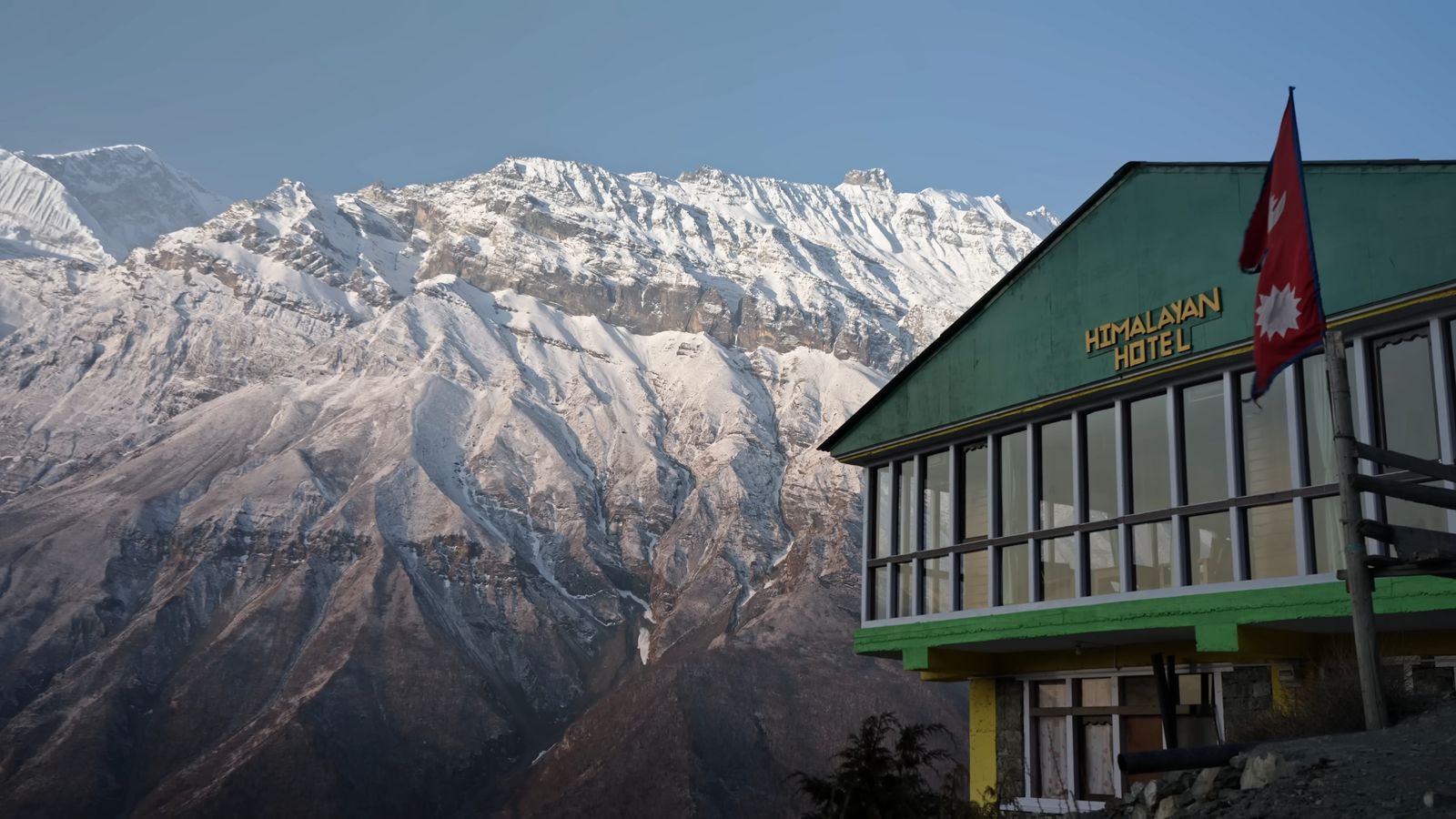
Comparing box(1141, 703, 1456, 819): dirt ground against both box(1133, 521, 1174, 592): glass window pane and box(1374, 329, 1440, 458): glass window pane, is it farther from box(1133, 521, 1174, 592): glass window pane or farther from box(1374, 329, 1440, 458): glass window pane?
box(1133, 521, 1174, 592): glass window pane

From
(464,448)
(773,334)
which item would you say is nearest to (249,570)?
(464,448)

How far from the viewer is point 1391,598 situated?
1162 cm

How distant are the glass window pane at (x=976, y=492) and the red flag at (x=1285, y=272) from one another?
221 inches

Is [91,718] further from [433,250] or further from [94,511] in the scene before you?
[433,250]

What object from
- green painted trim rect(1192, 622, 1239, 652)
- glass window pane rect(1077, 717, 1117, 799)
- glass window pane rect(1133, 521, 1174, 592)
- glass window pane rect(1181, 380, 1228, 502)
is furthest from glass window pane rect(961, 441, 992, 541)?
green painted trim rect(1192, 622, 1239, 652)

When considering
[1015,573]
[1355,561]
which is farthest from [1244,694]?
[1355,561]

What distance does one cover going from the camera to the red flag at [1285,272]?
34.1 ft

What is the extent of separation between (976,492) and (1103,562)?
231cm

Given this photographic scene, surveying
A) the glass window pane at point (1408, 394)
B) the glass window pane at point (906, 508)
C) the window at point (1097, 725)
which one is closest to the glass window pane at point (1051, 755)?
the window at point (1097, 725)

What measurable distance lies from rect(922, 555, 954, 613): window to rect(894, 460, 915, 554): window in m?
0.34

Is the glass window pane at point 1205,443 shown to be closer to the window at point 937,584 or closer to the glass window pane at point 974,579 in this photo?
the glass window pane at point 974,579

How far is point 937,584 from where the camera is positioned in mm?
16891

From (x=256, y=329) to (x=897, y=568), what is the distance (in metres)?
138

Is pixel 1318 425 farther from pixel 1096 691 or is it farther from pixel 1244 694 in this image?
pixel 1096 691
